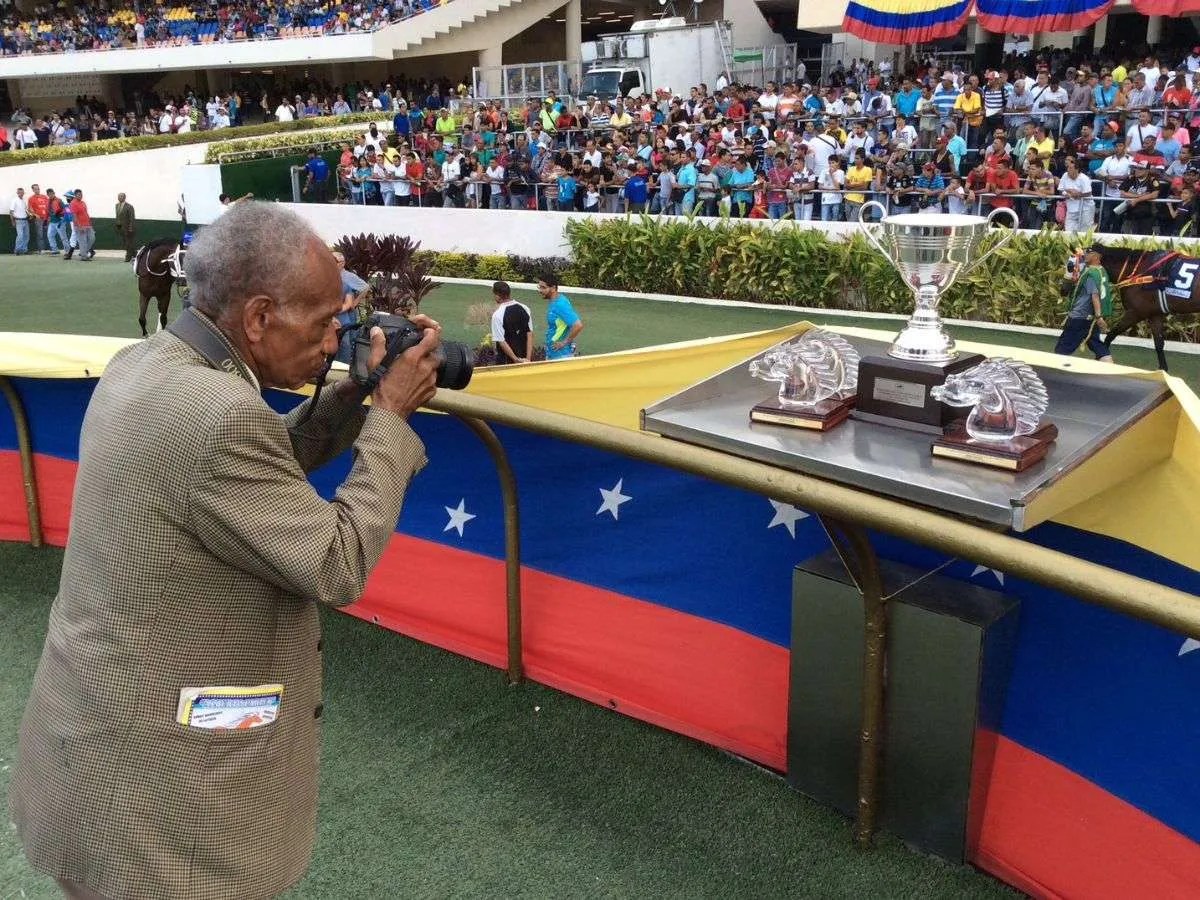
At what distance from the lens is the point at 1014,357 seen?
3.22 meters

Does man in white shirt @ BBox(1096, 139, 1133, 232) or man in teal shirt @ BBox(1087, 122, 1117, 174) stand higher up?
man in teal shirt @ BBox(1087, 122, 1117, 174)

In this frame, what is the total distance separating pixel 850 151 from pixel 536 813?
50.7 feet

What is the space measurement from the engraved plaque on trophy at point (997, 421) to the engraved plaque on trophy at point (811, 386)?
0.84 ft

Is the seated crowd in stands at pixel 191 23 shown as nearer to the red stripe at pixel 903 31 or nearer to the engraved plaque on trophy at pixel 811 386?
the red stripe at pixel 903 31

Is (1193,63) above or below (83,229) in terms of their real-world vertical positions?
above

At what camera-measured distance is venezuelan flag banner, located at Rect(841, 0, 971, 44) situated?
17953 mm

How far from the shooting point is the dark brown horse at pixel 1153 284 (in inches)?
394

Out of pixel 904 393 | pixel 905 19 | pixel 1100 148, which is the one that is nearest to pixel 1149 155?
pixel 1100 148

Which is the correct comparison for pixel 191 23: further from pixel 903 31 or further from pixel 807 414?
pixel 807 414

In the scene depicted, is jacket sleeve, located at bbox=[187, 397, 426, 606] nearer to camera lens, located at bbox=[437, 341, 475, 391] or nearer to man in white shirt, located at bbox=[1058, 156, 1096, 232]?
camera lens, located at bbox=[437, 341, 475, 391]

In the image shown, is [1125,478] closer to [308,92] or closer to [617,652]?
[617,652]

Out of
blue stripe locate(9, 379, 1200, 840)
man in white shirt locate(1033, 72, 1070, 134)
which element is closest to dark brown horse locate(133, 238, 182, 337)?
blue stripe locate(9, 379, 1200, 840)

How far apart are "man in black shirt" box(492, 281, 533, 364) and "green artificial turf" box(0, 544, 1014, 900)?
19.3ft

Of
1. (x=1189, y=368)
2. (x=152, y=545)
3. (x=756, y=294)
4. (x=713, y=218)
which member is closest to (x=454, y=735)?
(x=152, y=545)
